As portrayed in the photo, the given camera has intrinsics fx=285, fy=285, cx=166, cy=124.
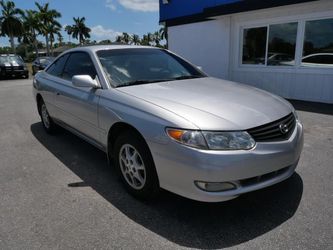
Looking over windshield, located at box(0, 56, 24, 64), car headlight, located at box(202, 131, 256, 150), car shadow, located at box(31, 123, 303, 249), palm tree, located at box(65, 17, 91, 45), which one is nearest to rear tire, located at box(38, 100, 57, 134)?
car shadow, located at box(31, 123, 303, 249)

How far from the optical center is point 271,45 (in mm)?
9047

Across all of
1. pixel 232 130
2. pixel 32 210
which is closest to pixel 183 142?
pixel 232 130

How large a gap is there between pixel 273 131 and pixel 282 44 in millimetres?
7069

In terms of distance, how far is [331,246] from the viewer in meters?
2.30

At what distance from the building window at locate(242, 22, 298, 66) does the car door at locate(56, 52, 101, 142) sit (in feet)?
21.7

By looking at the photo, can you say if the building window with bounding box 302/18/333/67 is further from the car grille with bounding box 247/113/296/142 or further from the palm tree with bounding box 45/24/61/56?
the palm tree with bounding box 45/24/61/56

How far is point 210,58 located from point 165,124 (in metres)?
9.24

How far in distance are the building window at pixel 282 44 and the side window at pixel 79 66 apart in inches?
260

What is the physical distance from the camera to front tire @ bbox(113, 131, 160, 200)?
275 centimetres

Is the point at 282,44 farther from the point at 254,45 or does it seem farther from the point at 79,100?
the point at 79,100

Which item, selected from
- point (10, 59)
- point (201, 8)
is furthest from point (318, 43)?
point (10, 59)

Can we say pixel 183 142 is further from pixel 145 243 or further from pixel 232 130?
pixel 145 243

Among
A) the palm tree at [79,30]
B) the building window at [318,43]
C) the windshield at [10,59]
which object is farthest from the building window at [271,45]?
the palm tree at [79,30]

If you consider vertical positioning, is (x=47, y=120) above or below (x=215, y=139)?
below
